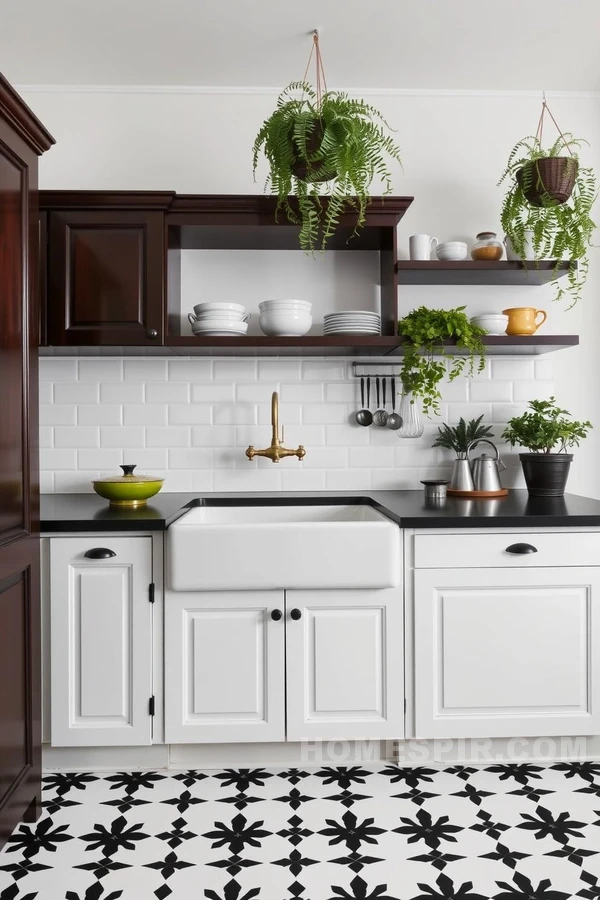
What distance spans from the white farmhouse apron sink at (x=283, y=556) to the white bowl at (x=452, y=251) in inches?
48.8

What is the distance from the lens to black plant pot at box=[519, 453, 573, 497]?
2754 mm

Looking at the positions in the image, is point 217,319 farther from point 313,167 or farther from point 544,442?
point 544,442

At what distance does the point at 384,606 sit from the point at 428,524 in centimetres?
32

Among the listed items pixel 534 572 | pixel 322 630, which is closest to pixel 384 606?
pixel 322 630

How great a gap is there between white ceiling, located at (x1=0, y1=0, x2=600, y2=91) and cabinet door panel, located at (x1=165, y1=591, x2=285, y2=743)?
211 centimetres

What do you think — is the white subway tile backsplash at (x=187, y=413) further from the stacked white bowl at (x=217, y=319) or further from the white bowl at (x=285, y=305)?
the white bowl at (x=285, y=305)

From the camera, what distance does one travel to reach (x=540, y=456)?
9.13 feet

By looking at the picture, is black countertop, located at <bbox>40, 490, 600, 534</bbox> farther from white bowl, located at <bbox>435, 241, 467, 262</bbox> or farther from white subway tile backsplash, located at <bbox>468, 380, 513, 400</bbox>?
white bowl, located at <bbox>435, 241, 467, 262</bbox>

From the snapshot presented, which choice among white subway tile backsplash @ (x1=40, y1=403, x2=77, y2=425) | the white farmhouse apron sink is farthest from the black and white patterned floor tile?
white subway tile backsplash @ (x1=40, y1=403, x2=77, y2=425)

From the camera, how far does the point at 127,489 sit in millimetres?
2576

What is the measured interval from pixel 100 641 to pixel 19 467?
68 cm

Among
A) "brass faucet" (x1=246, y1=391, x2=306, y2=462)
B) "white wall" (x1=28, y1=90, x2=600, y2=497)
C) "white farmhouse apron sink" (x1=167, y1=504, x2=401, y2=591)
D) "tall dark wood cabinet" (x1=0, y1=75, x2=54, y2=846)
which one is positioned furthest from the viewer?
"white wall" (x1=28, y1=90, x2=600, y2=497)

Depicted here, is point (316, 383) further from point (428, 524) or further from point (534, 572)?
point (534, 572)

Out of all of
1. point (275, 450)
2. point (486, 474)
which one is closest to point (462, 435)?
Result: point (486, 474)
